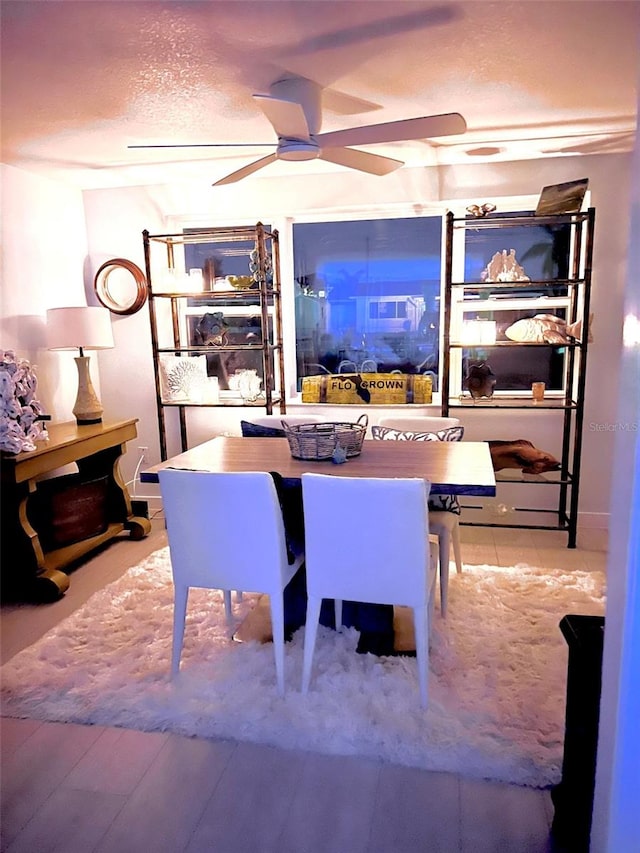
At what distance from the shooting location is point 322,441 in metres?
2.59

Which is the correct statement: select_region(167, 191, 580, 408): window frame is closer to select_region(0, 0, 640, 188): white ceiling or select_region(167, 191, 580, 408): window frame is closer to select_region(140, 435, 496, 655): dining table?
select_region(0, 0, 640, 188): white ceiling

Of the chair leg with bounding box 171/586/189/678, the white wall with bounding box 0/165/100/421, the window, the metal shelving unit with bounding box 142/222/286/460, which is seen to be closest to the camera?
the chair leg with bounding box 171/586/189/678

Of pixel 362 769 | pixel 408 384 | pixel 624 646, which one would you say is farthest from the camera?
pixel 408 384

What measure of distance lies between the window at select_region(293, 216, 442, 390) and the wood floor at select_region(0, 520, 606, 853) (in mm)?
2953

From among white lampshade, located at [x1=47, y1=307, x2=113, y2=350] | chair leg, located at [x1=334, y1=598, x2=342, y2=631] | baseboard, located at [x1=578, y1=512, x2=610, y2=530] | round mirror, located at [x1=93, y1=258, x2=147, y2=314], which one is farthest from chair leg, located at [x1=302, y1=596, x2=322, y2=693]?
round mirror, located at [x1=93, y1=258, x2=147, y2=314]

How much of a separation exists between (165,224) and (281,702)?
3.56 m

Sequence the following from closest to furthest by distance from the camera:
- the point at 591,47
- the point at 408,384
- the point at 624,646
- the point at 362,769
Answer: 1. the point at 624,646
2. the point at 362,769
3. the point at 591,47
4. the point at 408,384

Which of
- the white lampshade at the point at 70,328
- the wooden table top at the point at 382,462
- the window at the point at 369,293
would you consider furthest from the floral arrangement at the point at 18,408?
the window at the point at 369,293

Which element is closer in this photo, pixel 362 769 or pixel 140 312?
pixel 362 769

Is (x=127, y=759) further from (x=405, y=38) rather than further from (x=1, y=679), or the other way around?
(x=405, y=38)

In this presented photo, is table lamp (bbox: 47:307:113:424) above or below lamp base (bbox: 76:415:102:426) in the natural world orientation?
above

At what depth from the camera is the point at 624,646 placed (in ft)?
3.63

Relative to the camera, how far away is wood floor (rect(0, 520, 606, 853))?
1.58 metres

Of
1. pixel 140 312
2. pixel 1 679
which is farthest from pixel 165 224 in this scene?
pixel 1 679
